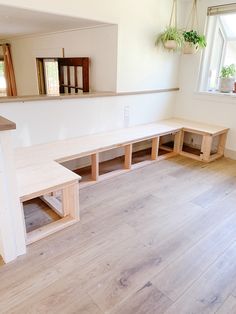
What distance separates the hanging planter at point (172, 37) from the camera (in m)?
3.32

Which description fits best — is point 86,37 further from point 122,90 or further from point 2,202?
point 2,202

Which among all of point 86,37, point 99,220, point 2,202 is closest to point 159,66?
point 86,37

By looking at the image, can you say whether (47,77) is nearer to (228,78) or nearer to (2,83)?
(2,83)

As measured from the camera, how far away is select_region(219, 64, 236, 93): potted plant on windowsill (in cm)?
356

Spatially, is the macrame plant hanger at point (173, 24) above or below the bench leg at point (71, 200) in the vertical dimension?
above

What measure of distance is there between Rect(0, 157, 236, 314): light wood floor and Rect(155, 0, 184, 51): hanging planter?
2016 millimetres

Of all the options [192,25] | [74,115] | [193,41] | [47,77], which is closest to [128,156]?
[74,115]

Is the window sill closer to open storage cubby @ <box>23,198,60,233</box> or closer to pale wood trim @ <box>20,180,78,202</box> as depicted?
pale wood trim @ <box>20,180,78,202</box>

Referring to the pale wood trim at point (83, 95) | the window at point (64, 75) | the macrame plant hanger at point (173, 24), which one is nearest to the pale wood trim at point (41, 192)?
the pale wood trim at point (83, 95)

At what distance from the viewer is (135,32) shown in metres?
3.12

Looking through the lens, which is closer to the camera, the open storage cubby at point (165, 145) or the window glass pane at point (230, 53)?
the window glass pane at point (230, 53)

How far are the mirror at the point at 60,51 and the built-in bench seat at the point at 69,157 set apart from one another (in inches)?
30.8

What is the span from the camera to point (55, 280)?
1.56 meters

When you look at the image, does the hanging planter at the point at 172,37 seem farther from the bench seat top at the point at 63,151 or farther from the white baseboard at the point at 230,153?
the white baseboard at the point at 230,153
